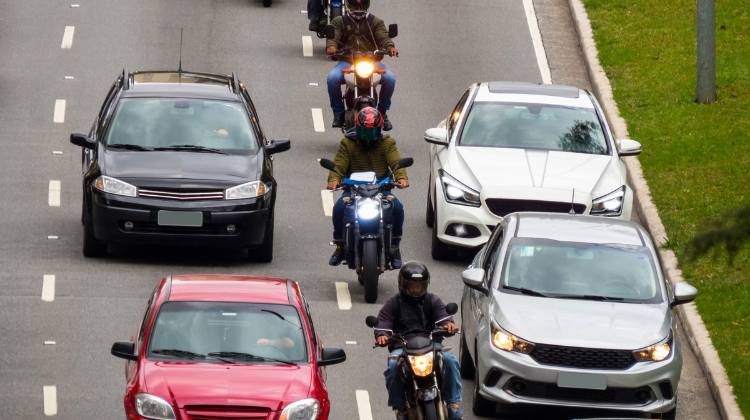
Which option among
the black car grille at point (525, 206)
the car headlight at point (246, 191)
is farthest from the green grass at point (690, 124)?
the car headlight at point (246, 191)

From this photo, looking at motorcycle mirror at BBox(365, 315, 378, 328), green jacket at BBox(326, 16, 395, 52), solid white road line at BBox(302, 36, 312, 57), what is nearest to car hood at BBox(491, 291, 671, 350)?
motorcycle mirror at BBox(365, 315, 378, 328)

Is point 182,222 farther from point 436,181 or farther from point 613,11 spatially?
point 613,11

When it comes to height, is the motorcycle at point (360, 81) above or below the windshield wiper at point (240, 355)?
below

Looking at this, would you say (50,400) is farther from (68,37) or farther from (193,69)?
(68,37)

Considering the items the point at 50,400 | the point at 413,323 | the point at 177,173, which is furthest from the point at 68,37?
the point at 413,323

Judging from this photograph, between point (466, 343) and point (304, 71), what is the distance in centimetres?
1348

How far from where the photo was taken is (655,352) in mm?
14086

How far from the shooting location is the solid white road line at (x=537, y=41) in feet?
92.2

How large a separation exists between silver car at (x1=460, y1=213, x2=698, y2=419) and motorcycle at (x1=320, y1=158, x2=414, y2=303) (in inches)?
91.4

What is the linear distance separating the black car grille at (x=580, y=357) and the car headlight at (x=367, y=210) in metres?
4.24

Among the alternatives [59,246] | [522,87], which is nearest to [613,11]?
[522,87]

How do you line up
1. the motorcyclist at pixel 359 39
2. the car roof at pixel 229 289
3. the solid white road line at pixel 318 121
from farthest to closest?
1. the solid white road line at pixel 318 121
2. the motorcyclist at pixel 359 39
3. the car roof at pixel 229 289

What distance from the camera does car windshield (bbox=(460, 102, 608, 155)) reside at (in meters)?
20.4

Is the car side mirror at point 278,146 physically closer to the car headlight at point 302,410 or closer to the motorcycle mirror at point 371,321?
the motorcycle mirror at point 371,321
